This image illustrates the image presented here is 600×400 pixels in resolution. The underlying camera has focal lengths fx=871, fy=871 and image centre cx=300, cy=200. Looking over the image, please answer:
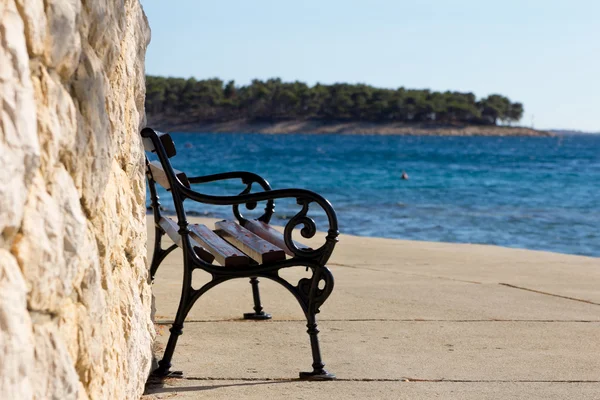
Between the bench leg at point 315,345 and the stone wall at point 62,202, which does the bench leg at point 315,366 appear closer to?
the bench leg at point 315,345

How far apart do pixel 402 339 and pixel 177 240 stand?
4.25 ft

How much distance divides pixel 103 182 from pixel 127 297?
712mm

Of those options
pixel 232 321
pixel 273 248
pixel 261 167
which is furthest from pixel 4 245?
pixel 261 167

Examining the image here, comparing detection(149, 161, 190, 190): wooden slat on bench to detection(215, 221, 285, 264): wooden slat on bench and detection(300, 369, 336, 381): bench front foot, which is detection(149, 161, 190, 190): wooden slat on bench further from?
detection(300, 369, 336, 381): bench front foot

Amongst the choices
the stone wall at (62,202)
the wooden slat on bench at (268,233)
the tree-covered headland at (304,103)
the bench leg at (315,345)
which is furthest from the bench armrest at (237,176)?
the tree-covered headland at (304,103)

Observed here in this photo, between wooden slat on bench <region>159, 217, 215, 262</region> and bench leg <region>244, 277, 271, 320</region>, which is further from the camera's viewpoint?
bench leg <region>244, 277, 271, 320</region>

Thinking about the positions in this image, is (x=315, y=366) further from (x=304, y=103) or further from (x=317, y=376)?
(x=304, y=103)

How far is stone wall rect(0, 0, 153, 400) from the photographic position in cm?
189

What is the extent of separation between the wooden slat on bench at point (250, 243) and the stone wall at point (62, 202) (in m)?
0.85

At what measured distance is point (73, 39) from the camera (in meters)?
2.24

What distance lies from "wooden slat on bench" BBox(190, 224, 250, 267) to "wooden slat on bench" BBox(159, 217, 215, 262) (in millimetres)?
25

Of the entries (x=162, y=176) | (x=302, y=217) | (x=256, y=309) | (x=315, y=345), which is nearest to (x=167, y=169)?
(x=162, y=176)

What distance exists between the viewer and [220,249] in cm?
399

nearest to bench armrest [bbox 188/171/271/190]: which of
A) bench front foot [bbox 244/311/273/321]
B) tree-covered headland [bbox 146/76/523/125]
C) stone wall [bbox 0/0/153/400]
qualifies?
bench front foot [bbox 244/311/273/321]
